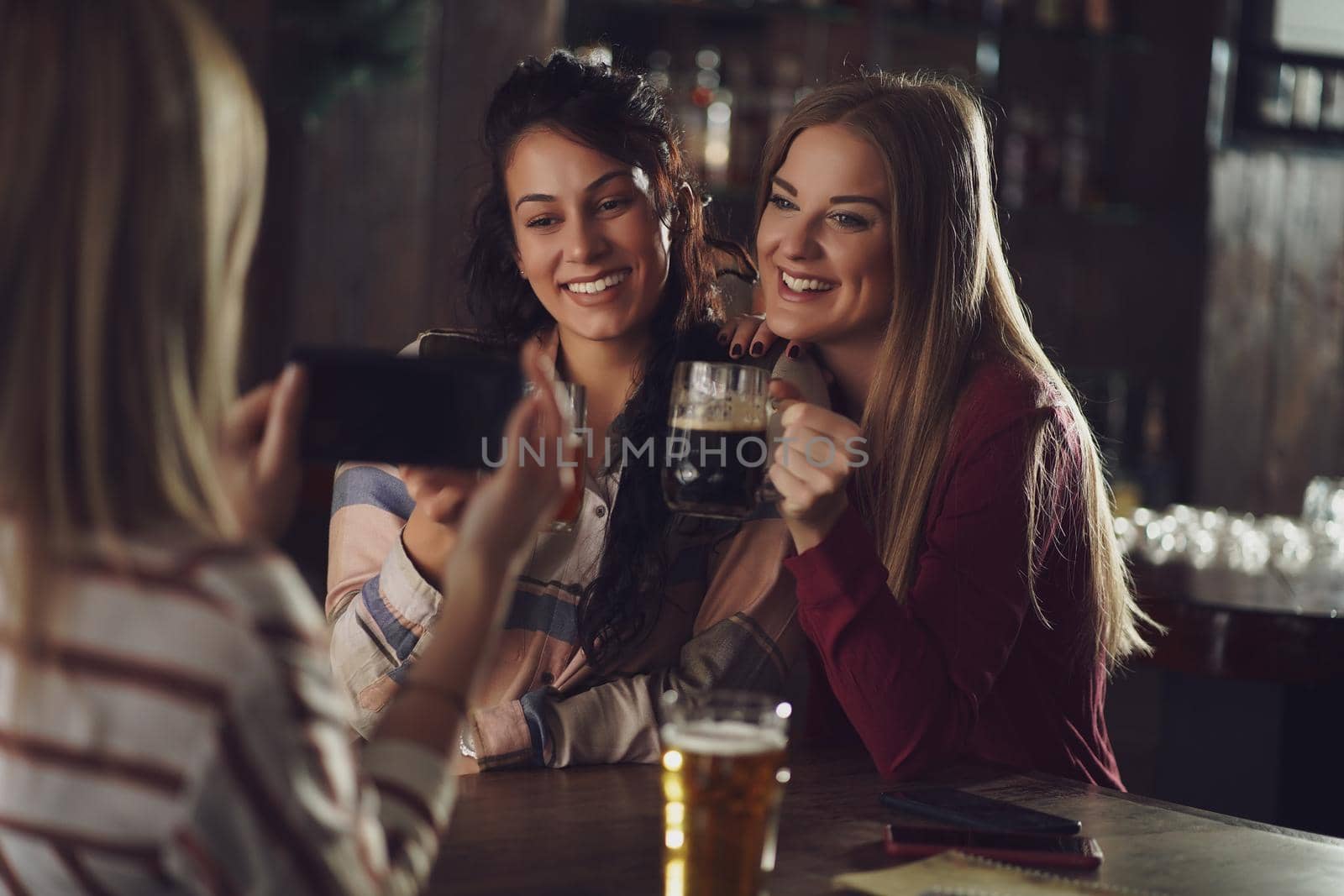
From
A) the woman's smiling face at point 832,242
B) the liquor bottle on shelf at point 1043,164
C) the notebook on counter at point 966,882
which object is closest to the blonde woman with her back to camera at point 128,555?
the notebook on counter at point 966,882

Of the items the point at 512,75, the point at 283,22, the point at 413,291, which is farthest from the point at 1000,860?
the point at 283,22

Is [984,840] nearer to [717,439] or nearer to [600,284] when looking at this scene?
[717,439]

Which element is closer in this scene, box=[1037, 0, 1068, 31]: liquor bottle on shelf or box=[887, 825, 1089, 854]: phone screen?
box=[887, 825, 1089, 854]: phone screen

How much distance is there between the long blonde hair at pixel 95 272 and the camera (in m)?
0.76

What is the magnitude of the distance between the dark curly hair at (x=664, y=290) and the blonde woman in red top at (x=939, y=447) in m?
0.10

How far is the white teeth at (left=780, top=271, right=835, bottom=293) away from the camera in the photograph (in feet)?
6.49

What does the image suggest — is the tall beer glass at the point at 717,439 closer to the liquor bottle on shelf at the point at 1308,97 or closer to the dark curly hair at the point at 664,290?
the dark curly hair at the point at 664,290

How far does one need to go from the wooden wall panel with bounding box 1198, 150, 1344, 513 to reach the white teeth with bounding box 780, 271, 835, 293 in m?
2.72

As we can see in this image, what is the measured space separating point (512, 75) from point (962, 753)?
111 centimetres

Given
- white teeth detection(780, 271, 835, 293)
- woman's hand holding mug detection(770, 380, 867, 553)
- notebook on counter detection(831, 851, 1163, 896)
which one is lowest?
notebook on counter detection(831, 851, 1163, 896)

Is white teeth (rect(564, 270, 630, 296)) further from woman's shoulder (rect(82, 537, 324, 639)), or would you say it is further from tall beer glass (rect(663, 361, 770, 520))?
woman's shoulder (rect(82, 537, 324, 639))

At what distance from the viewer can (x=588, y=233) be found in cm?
192

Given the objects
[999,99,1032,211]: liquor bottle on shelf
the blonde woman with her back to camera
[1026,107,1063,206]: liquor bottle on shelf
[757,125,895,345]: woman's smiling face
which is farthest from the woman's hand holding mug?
[1026,107,1063,206]: liquor bottle on shelf

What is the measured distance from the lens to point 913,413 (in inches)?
73.9
